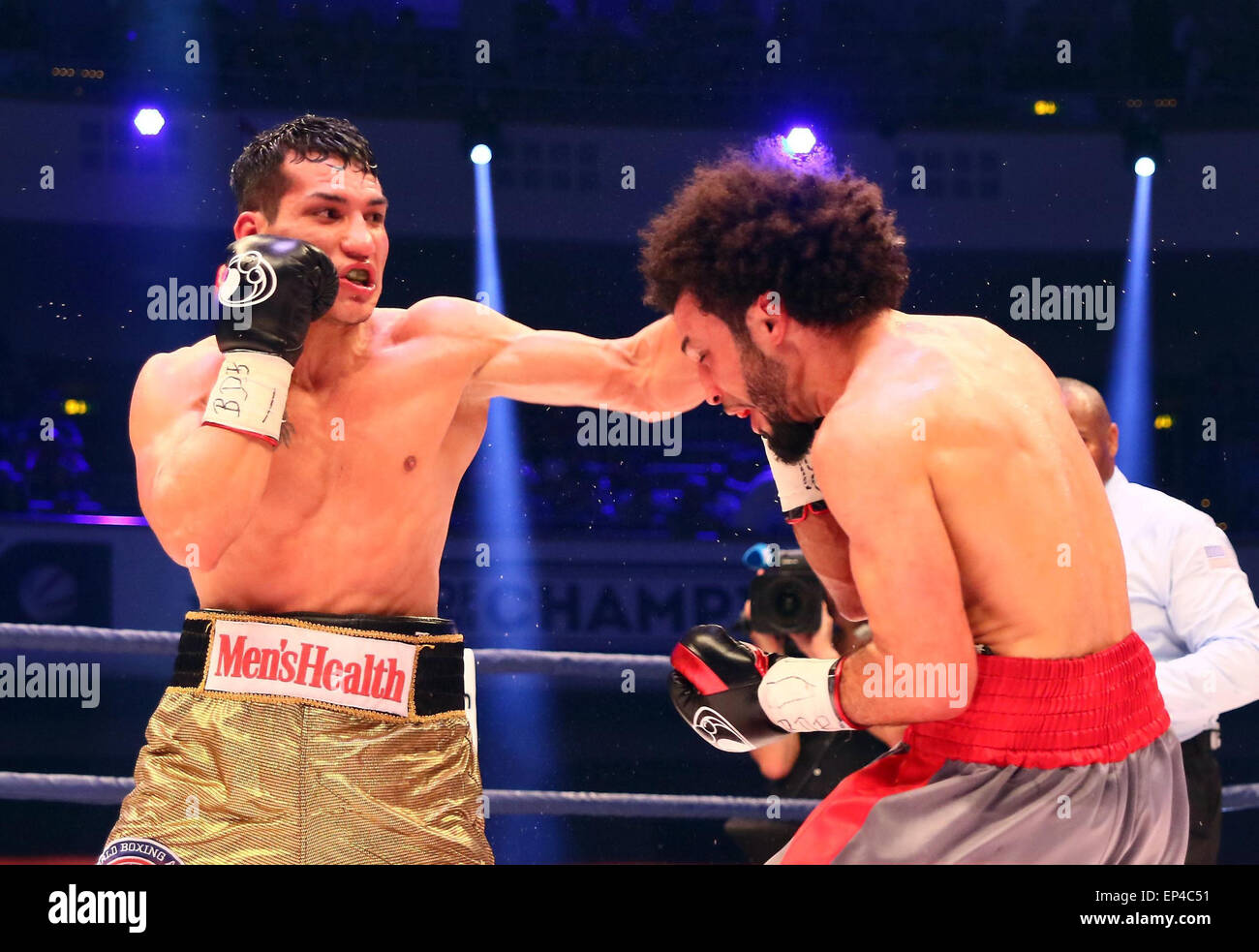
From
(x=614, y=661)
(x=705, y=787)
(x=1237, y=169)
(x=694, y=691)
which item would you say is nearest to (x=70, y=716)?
(x=705, y=787)

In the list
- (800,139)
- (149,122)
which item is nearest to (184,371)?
(800,139)

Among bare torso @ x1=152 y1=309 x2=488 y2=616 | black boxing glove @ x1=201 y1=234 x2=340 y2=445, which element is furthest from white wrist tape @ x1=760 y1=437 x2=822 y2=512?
black boxing glove @ x1=201 y1=234 x2=340 y2=445

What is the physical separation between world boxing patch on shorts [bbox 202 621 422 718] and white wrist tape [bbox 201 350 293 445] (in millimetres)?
309

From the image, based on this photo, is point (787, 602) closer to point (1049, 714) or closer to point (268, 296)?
point (1049, 714)

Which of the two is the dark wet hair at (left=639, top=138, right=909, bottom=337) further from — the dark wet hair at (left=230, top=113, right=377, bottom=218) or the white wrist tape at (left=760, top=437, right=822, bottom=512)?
the dark wet hair at (left=230, top=113, right=377, bottom=218)

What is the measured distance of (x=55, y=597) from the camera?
4.93 metres

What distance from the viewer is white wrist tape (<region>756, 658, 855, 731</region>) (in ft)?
5.17

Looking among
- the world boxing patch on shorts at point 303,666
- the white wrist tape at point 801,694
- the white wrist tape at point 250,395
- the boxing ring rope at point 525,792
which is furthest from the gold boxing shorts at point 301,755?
the boxing ring rope at point 525,792

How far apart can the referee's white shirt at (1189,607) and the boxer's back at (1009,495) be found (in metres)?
0.93

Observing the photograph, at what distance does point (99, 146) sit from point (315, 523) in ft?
10.8

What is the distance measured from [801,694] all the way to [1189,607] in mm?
1283

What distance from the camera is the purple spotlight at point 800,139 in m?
4.16

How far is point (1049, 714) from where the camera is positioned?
1.50 m
